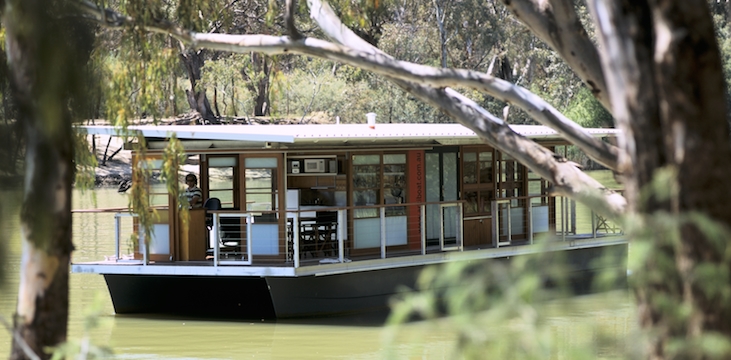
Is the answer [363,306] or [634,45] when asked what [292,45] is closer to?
[634,45]

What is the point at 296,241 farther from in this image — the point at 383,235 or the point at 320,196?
the point at 320,196

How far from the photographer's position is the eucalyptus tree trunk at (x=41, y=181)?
19.1 feet

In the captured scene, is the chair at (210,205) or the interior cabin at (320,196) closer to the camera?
the interior cabin at (320,196)

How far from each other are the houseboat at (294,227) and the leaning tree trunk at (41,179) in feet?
25.8

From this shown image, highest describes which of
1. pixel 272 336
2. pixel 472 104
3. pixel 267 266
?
pixel 472 104

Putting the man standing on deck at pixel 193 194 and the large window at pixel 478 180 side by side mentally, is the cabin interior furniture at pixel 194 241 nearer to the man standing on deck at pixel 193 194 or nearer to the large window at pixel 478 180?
the man standing on deck at pixel 193 194

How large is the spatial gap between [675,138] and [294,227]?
11.0 m

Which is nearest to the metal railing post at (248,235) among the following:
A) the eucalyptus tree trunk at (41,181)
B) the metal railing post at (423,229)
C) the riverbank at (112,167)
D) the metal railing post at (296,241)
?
the metal railing post at (296,241)

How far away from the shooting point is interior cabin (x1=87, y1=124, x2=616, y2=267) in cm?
1499

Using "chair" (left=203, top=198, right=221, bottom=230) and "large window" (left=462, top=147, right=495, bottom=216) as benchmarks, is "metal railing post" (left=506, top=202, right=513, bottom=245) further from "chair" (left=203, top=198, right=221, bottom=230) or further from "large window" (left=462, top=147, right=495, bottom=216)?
"chair" (left=203, top=198, right=221, bottom=230)

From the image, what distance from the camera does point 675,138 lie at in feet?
11.7

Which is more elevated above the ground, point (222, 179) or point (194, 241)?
point (222, 179)

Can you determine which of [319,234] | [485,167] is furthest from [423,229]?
[485,167]

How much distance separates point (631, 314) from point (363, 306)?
3.93 meters
